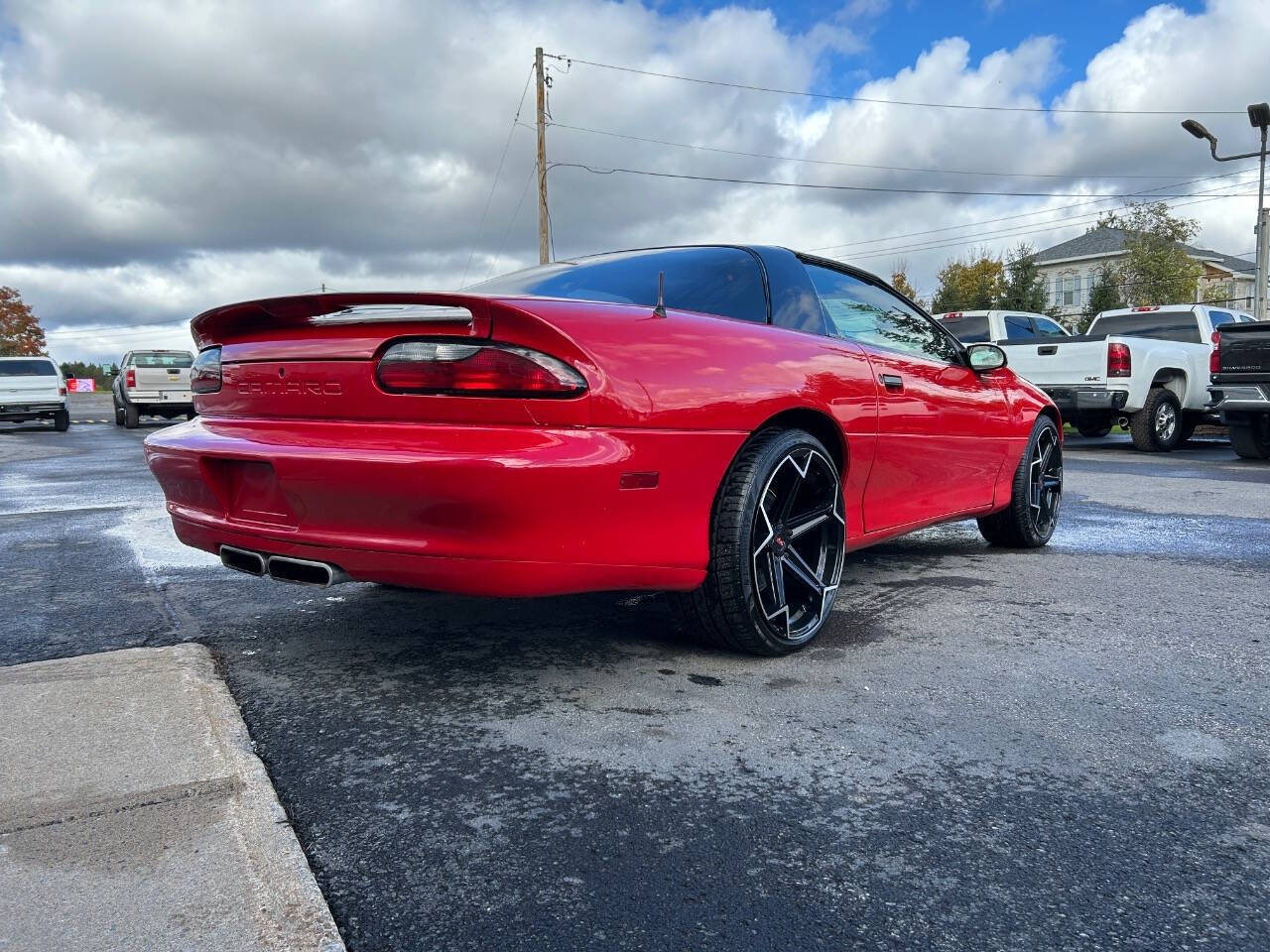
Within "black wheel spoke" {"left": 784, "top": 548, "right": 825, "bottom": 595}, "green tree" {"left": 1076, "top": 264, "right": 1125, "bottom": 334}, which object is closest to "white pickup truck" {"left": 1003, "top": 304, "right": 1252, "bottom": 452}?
"black wheel spoke" {"left": 784, "top": 548, "right": 825, "bottom": 595}

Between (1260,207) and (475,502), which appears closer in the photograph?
(475,502)

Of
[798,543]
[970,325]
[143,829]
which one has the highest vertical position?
[970,325]

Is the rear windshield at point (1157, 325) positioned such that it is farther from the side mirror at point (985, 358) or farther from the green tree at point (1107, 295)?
the green tree at point (1107, 295)

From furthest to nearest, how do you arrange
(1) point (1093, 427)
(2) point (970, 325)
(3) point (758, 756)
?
1. (1) point (1093, 427)
2. (2) point (970, 325)
3. (3) point (758, 756)

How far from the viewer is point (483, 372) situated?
2.59 metres

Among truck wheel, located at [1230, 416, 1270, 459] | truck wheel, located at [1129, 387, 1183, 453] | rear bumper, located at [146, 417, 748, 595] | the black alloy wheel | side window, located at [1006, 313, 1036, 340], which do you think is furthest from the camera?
side window, located at [1006, 313, 1036, 340]

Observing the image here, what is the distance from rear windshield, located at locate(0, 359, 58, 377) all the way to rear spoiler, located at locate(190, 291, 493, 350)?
2007 centimetres

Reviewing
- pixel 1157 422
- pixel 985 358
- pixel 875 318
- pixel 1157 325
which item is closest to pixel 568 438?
pixel 875 318

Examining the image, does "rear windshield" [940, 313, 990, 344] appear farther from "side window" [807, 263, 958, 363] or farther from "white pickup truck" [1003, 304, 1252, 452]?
"side window" [807, 263, 958, 363]

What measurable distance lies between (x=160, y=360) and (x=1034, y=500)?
1924cm

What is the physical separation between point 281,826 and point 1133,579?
3.82 metres

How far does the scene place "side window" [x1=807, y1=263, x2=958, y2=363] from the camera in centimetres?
387

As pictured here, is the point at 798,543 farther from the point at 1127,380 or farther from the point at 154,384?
the point at 154,384

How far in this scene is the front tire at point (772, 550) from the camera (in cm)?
304
